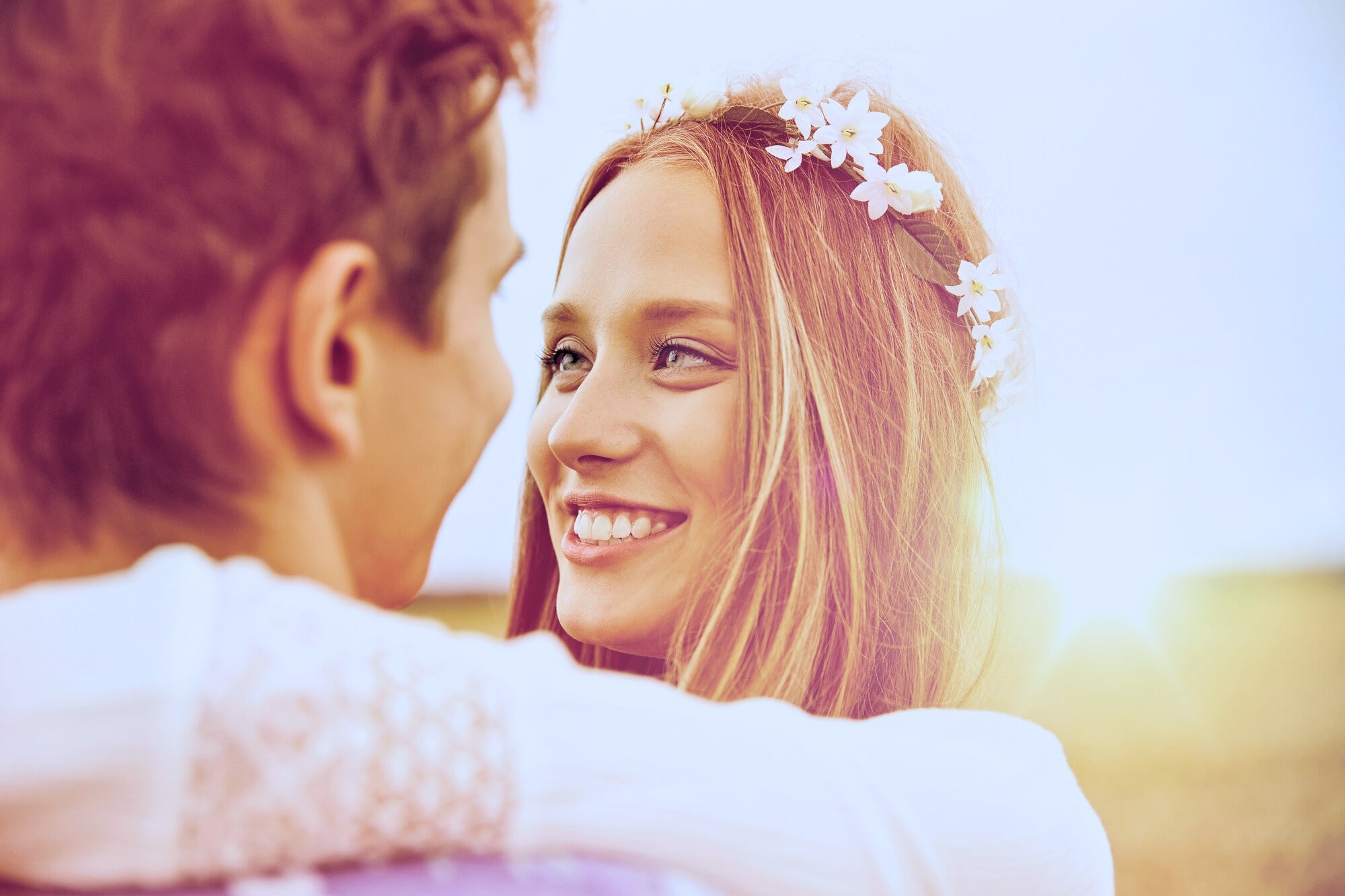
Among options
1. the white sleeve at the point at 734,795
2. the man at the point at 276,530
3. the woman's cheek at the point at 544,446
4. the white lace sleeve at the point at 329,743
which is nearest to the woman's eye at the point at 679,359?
the woman's cheek at the point at 544,446

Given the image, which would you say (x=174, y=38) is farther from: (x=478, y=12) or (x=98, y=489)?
(x=98, y=489)

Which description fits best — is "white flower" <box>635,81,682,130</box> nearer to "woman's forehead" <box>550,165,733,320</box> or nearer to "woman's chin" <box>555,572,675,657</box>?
"woman's forehead" <box>550,165,733,320</box>

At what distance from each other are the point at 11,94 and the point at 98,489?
36 cm

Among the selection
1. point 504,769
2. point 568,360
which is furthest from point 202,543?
point 568,360

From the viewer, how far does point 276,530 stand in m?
0.93

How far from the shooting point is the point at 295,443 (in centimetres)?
94

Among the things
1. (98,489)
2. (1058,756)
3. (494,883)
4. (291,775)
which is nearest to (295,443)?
(98,489)

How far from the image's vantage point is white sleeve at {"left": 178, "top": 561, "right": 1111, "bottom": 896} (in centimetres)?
74

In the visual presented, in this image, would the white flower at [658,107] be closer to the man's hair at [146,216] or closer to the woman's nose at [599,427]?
the woman's nose at [599,427]

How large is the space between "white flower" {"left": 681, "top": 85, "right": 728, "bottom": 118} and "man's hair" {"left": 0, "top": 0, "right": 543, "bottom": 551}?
1.52 m

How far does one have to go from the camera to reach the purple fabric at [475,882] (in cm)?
79

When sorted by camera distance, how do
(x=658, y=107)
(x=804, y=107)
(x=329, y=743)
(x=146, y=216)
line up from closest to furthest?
(x=329, y=743), (x=146, y=216), (x=804, y=107), (x=658, y=107)

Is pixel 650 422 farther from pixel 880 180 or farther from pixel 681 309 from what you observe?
pixel 880 180

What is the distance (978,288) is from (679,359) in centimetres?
76
